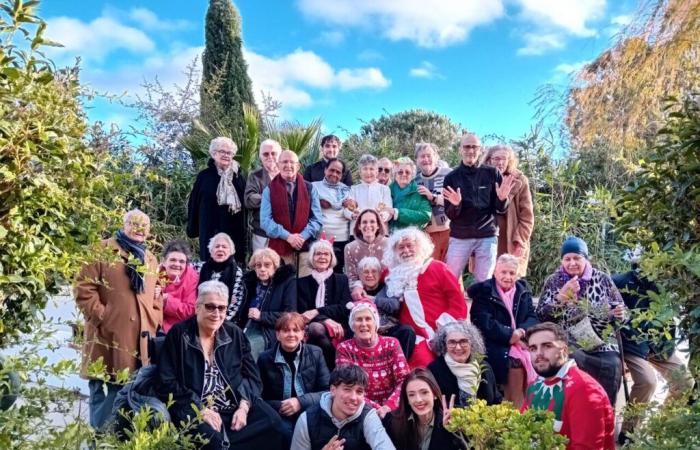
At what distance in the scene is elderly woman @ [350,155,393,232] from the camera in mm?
5797

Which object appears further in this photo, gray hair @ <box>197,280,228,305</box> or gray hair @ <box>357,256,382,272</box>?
gray hair @ <box>357,256,382,272</box>

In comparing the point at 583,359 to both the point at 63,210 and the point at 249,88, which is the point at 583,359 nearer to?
the point at 63,210

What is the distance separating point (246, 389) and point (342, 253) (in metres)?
2.18

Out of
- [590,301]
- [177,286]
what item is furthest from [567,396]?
[177,286]

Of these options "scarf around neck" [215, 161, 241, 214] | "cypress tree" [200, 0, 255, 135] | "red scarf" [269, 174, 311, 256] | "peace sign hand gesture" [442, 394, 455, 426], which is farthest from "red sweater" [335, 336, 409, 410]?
"cypress tree" [200, 0, 255, 135]

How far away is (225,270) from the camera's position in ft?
16.3

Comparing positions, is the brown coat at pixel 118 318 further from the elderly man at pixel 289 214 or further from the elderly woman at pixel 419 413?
the elderly woman at pixel 419 413

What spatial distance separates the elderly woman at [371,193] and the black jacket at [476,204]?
1.92 feet

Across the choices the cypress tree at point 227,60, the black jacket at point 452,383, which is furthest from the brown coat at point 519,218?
the cypress tree at point 227,60

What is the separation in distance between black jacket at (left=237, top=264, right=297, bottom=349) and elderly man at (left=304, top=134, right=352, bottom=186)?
1628mm

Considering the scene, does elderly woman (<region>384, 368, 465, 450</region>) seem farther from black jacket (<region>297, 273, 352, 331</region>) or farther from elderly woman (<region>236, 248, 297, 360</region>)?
elderly woman (<region>236, 248, 297, 360</region>)

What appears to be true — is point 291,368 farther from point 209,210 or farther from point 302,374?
point 209,210

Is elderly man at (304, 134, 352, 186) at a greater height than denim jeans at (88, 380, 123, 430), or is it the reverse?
elderly man at (304, 134, 352, 186)

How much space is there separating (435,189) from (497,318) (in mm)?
1769
